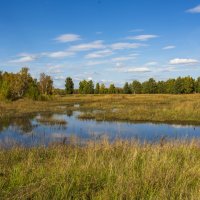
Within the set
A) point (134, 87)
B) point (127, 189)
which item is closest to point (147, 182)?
point (127, 189)

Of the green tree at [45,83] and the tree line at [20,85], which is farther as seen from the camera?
the green tree at [45,83]

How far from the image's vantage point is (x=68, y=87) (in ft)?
401

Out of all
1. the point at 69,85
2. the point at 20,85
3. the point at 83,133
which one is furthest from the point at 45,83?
the point at 83,133

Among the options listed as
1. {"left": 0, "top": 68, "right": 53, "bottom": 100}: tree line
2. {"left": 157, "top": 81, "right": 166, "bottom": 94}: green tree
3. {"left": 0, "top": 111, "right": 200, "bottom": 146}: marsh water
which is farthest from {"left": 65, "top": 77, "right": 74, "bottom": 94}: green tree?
{"left": 0, "top": 111, "right": 200, "bottom": 146}: marsh water

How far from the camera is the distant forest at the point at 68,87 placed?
62144mm

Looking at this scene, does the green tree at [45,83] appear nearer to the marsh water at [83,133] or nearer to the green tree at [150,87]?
the green tree at [150,87]

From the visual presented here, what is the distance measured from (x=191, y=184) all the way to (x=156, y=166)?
2.63ft

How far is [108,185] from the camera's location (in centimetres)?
584

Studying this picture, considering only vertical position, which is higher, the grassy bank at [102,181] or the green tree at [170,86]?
the green tree at [170,86]

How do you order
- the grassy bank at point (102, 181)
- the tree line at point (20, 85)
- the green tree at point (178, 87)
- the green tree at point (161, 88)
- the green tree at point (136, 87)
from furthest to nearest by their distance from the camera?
the green tree at point (136, 87) → the green tree at point (161, 88) → the green tree at point (178, 87) → the tree line at point (20, 85) → the grassy bank at point (102, 181)

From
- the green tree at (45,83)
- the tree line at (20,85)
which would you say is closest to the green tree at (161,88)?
the green tree at (45,83)

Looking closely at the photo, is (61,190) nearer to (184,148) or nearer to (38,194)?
(38,194)

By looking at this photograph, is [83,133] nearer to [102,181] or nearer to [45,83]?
[102,181]

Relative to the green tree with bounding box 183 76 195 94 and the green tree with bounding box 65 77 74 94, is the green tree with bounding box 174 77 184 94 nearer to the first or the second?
the green tree with bounding box 183 76 195 94
